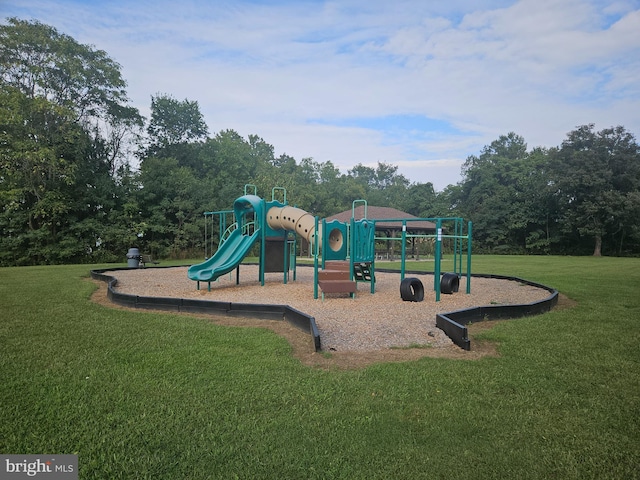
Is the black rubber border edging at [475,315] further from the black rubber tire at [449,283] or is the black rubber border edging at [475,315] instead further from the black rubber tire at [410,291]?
the black rubber tire at [449,283]

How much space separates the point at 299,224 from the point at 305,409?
289 inches

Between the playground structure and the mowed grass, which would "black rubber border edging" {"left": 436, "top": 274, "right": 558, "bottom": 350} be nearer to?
the mowed grass

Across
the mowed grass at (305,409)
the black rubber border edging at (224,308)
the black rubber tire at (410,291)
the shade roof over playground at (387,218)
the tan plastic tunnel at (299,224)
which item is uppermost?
the shade roof over playground at (387,218)

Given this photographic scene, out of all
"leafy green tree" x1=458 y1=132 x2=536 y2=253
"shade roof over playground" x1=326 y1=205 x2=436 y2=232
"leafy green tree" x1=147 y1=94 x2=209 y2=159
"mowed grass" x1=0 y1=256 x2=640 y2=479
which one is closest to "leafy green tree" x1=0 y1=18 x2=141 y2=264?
"leafy green tree" x1=147 y1=94 x2=209 y2=159

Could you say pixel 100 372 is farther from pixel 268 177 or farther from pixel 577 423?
pixel 268 177

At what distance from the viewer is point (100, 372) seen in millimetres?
3771

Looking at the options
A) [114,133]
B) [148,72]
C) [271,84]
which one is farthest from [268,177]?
[148,72]

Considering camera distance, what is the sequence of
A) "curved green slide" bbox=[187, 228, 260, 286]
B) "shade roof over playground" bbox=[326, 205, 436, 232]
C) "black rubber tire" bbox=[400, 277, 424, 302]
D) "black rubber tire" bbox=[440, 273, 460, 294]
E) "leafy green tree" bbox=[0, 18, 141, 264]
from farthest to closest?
"shade roof over playground" bbox=[326, 205, 436, 232] → "leafy green tree" bbox=[0, 18, 141, 264] → "curved green slide" bbox=[187, 228, 260, 286] → "black rubber tire" bbox=[440, 273, 460, 294] → "black rubber tire" bbox=[400, 277, 424, 302]

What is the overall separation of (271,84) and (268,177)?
13.2 metres

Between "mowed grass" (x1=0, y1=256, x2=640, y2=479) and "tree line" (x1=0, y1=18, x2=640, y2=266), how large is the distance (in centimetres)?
2006

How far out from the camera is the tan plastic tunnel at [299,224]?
994 cm

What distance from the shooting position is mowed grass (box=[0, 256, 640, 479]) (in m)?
2.38

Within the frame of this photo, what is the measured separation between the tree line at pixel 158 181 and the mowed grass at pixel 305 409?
20.1 metres

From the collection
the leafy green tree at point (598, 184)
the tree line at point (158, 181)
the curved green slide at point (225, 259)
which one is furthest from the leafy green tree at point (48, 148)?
the leafy green tree at point (598, 184)
